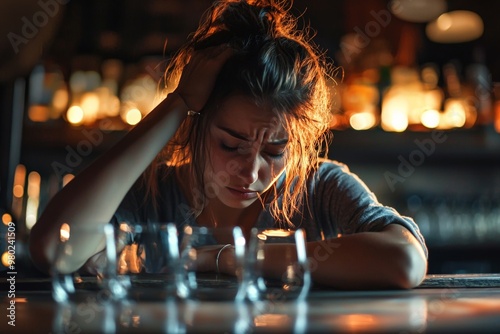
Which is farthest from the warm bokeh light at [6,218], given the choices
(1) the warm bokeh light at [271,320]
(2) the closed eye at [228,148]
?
(1) the warm bokeh light at [271,320]

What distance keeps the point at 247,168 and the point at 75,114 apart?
1.57m

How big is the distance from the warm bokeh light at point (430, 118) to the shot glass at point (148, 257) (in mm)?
2139

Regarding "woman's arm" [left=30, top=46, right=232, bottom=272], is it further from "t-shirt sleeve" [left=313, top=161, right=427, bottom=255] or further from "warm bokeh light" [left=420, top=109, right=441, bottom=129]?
"warm bokeh light" [left=420, top=109, right=441, bottom=129]

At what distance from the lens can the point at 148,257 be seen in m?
0.87

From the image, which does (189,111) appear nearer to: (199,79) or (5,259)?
(199,79)

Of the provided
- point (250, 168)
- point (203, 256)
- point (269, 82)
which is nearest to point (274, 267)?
point (203, 256)

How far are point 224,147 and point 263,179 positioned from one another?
10 centimetres

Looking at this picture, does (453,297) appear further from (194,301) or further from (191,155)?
(191,155)

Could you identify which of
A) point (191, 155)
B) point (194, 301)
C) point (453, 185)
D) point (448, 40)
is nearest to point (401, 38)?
point (448, 40)

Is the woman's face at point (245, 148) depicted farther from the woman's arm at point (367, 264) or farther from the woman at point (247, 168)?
the woman's arm at point (367, 264)

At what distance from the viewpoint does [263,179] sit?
144 cm

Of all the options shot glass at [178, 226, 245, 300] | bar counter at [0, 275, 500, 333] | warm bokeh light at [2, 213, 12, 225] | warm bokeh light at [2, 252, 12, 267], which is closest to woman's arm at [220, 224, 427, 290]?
bar counter at [0, 275, 500, 333]

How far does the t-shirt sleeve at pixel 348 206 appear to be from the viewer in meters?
1.41

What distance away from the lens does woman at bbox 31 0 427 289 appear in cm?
127
